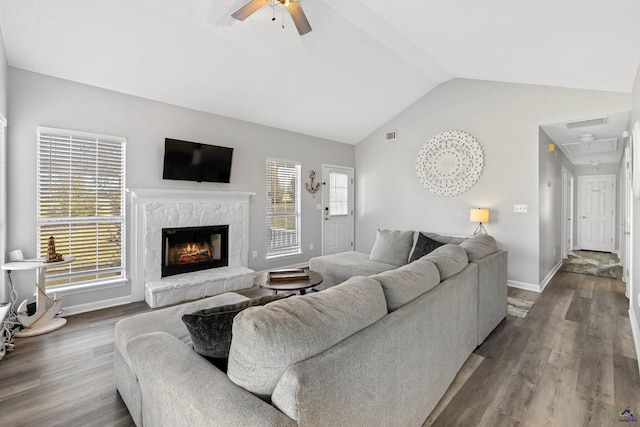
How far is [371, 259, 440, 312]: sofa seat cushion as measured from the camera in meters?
1.60

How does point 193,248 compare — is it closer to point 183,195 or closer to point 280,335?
point 183,195

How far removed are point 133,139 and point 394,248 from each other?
3.60m

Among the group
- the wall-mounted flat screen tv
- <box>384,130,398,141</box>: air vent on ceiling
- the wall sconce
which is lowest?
the wall sconce

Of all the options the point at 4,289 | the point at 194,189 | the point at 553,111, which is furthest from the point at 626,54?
the point at 4,289

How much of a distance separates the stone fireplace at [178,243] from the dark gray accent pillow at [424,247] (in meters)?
2.36

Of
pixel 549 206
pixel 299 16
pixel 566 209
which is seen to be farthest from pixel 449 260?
pixel 566 209

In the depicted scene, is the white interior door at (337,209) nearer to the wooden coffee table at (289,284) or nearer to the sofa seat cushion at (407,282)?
the wooden coffee table at (289,284)

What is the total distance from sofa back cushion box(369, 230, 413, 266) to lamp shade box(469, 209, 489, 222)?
1.22m

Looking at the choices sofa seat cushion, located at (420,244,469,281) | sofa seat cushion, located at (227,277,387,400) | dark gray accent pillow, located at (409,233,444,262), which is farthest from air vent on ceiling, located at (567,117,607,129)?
sofa seat cushion, located at (227,277,387,400)

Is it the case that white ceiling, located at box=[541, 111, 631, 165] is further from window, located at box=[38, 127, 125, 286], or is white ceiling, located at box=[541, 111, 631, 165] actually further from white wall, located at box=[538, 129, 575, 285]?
window, located at box=[38, 127, 125, 286]

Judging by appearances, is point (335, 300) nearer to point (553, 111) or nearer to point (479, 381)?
point (479, 381)

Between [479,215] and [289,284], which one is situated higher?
[479,215]

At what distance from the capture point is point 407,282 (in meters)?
1.71

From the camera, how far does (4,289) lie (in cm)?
302
